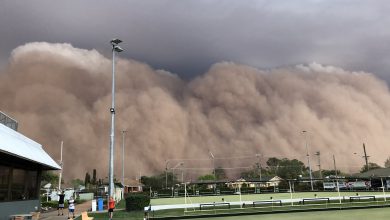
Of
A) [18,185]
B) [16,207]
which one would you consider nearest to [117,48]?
[18,185]

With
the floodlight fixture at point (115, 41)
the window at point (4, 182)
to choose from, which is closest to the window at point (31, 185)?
the window at point (4, 182)

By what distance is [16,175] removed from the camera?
25.7 m

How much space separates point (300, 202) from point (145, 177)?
162 metres

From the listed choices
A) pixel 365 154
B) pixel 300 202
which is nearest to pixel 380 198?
pixel 300 202

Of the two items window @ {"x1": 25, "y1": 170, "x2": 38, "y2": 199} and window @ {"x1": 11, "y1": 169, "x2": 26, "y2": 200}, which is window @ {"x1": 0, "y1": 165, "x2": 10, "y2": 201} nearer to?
window @ {"x1": 11, "y1": 169, "x2": 26, "y2": 200}

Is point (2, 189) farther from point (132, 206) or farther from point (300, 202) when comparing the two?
point (300, 202)

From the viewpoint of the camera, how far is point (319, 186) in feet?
294

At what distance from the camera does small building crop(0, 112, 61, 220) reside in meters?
22.2

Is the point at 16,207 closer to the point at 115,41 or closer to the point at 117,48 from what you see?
the point at 117,48

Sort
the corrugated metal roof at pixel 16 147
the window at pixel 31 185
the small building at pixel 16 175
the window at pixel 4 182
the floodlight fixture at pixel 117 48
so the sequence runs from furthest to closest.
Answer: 1. the window at pixel 31 185
2. the floodlight fixture at pixel 117 48
3. the window at pixel 4 182
4. the small building at pixel 16 175
5. the corrugated metal roof at pixel 16 147

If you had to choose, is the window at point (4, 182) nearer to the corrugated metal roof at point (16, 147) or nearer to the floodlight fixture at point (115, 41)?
the corrugated metal roof at point (16, 147)

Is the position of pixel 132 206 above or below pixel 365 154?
below

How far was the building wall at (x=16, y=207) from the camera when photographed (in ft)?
73.4

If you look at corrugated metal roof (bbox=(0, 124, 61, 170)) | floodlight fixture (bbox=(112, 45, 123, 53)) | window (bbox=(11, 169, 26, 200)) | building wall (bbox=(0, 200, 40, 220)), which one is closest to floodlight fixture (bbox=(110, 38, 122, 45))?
floodlight fixture (bbox=(112, 45, 123, 53))
